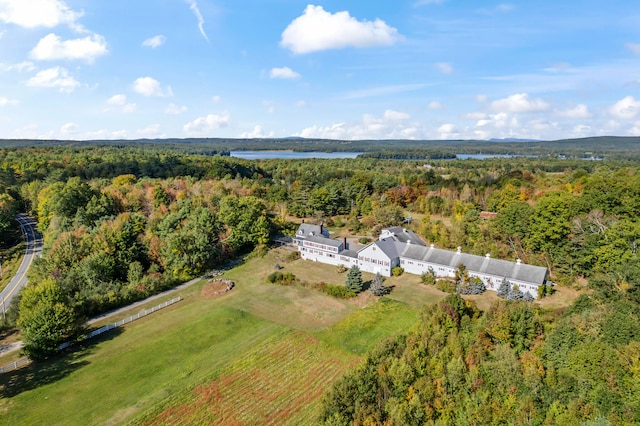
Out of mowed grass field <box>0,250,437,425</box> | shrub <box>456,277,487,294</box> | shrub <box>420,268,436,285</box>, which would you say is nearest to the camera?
mowed grass field <box>0,250,437,425</box>

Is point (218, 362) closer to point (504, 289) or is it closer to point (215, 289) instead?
point (215, 289)

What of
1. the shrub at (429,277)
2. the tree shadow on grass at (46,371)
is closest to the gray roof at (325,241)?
the shrub at (429,277)

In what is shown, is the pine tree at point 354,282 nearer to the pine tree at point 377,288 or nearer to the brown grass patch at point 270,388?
the pine tree at point 377,288

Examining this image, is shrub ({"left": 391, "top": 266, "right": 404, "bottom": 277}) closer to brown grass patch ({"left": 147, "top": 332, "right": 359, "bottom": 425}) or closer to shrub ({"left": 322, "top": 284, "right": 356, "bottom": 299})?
shrub ({"left": 322, "top": 284, "right": 356, "bottom": 299})

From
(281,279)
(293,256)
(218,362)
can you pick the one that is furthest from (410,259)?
(218,362)

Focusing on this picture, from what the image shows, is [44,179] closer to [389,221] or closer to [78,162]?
[78,162]

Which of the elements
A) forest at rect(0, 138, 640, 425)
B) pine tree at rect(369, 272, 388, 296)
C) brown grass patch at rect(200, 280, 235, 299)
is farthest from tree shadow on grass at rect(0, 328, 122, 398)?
pine tree at rect(369, 272, 388, 296)
